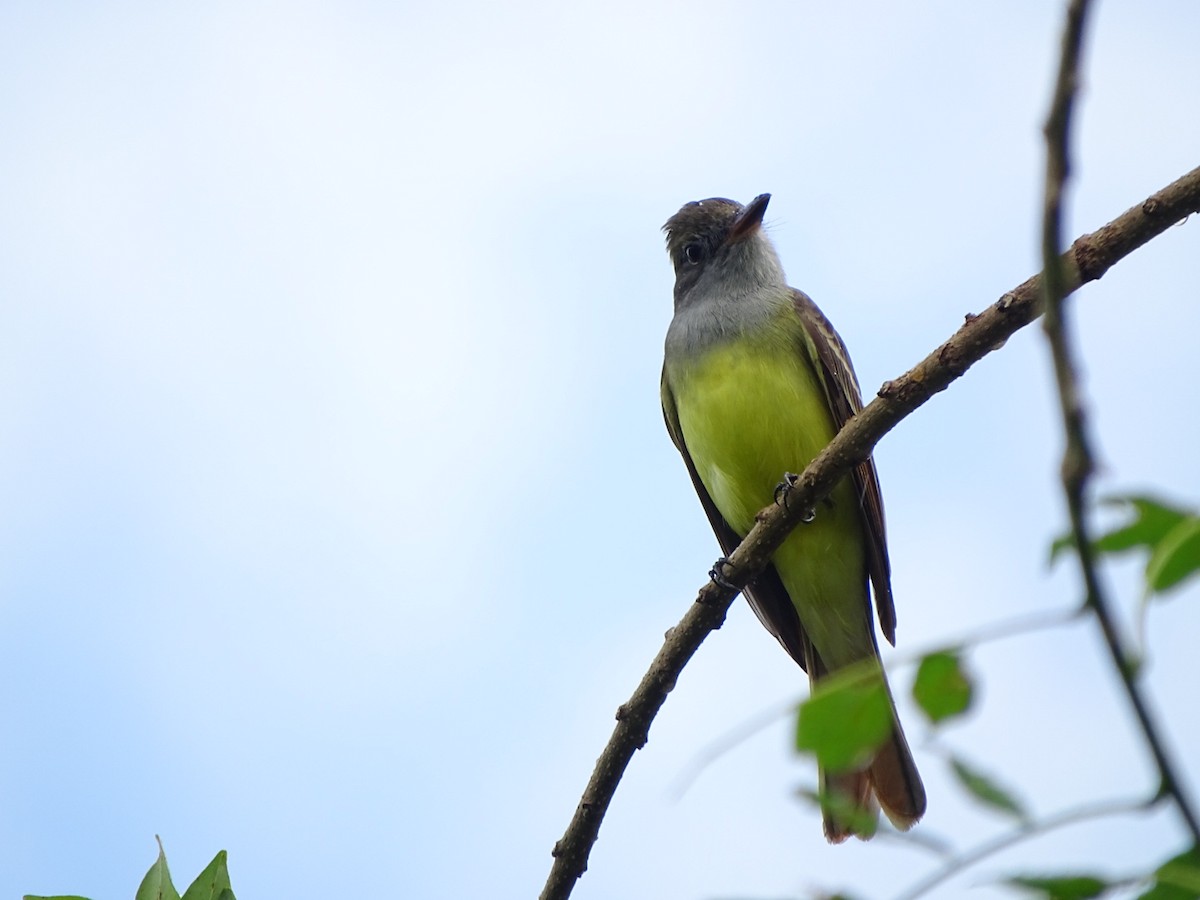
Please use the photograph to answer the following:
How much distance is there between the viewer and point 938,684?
109cm

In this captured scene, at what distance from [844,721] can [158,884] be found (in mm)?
2406

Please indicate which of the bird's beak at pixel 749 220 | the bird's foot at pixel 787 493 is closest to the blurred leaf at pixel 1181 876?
the bird's foot at pixel 787 493

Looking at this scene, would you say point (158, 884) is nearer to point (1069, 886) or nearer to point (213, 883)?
point (213, 883)

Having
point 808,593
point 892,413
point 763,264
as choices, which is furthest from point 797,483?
point 763,264

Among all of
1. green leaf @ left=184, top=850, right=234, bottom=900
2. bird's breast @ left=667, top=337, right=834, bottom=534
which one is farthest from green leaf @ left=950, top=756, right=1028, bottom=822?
bird's breast @ left=667, top=337, right=834, bottom=534

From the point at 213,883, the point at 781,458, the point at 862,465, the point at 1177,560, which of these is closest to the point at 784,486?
the point at 781,458

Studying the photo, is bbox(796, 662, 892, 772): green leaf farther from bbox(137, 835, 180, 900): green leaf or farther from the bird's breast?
the bird's breast

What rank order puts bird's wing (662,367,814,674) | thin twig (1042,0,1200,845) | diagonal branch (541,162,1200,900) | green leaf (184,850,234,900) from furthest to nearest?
bird's wing (662,367,814,674)
diagonal branch (541,162,1200,900)
green leaf (184,850,234,900)
thin twig (1042,0,1200,845)

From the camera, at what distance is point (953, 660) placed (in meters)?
1.08

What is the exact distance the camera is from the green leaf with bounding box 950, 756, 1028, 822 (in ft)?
3.40

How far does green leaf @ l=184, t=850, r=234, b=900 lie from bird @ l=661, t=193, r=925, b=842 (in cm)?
362

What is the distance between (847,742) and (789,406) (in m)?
5.69

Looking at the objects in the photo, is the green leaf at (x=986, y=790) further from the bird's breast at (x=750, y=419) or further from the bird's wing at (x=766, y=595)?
the bird's wing at (x=766, y=595)

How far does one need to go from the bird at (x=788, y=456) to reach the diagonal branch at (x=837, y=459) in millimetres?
1443
